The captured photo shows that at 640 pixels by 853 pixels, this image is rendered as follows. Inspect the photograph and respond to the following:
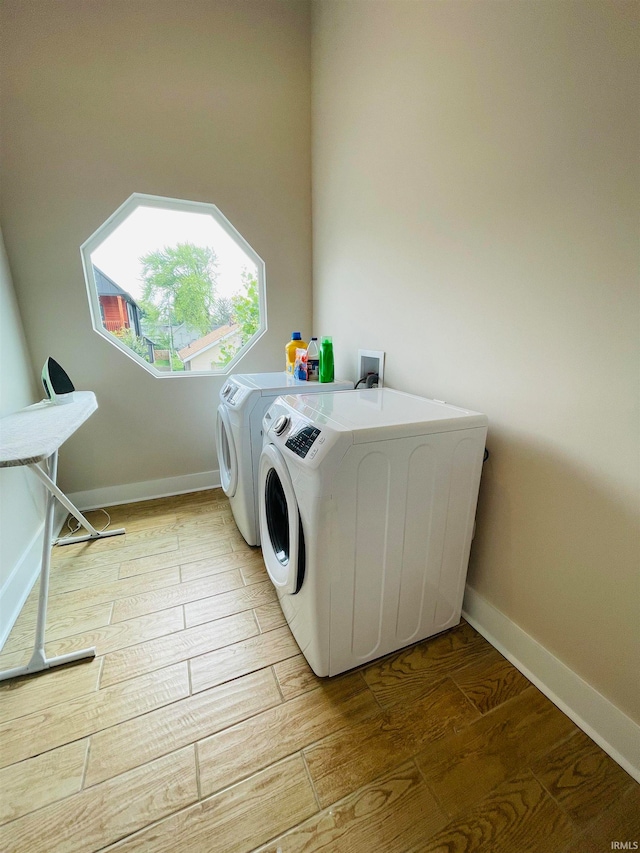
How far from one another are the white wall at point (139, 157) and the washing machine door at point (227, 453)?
0.56 meters

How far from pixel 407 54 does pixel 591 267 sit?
1348 millimetres

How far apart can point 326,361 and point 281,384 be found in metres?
0.34

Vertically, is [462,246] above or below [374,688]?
above

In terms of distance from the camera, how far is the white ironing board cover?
976 millimetres

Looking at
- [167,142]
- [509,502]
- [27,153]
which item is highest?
[167,142]

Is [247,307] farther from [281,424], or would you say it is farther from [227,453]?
[281,424]

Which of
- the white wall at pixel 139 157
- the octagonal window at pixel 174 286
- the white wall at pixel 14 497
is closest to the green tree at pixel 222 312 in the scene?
the octagonal window at pixel 174 286

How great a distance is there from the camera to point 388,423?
1000mm

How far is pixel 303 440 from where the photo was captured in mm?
1004

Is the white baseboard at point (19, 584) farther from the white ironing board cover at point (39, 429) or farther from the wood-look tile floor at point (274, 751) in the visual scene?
the white ironing board cover at point (39, 429)

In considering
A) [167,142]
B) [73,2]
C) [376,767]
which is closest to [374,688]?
[376,767]

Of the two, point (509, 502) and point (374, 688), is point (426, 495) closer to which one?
point (509, 502)

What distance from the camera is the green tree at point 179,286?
2201 millimetres

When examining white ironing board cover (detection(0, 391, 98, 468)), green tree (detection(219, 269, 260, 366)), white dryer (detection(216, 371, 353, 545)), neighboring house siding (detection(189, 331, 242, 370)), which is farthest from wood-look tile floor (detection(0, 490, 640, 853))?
green tree (detection(219, 269, 260, 366))
